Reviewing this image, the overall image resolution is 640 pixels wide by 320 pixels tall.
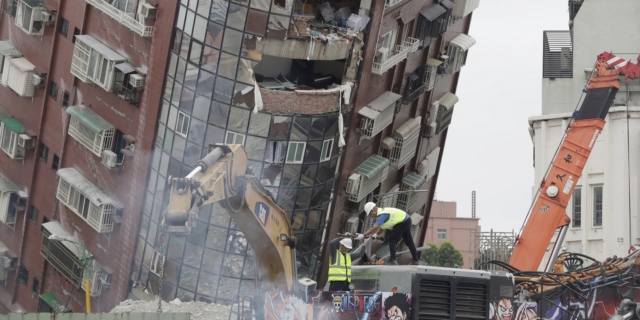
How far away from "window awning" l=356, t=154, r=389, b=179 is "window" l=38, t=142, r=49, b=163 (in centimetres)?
1305

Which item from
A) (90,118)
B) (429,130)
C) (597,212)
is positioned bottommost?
(597,212)

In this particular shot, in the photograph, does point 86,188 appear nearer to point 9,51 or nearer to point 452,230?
point 9,51

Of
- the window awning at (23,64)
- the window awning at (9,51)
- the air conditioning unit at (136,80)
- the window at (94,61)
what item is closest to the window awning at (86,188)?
the window at (94,61)

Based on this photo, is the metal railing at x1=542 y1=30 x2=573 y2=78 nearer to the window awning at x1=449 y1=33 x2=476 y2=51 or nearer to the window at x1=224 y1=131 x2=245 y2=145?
the window awning at x1=449 y1=33 x2=476 y2=51

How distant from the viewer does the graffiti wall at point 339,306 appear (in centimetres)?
4550

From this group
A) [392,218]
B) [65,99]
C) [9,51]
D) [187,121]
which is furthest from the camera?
[9,51]

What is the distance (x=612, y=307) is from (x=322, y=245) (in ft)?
66.3

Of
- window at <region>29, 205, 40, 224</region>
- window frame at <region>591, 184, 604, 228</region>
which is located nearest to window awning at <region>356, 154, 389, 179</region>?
window frame at <region>591, 184, 604, 228</region>

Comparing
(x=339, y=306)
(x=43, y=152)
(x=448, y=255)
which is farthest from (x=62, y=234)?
(x=448, y=255)

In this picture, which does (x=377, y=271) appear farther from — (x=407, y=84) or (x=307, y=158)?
(x=407, y=84)

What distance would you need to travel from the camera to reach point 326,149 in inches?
2594

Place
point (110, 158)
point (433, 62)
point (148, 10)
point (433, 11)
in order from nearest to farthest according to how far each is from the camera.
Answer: point (148, 10), point (110, 158), point (433, 11), point (433, 62)

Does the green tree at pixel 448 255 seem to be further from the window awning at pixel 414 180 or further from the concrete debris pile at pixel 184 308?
the concrete debris pile at pixel 184 308

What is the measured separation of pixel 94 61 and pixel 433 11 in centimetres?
1393
